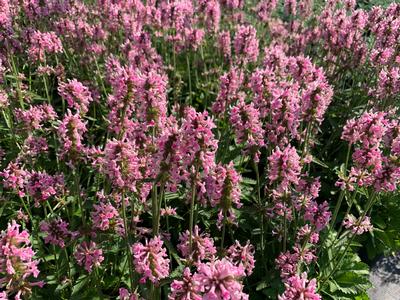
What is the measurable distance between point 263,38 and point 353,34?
2377mm

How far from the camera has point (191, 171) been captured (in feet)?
9.64

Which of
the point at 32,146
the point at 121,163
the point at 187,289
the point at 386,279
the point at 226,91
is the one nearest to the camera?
the point at 187,289

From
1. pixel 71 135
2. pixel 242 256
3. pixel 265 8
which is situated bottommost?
pixel 242 256

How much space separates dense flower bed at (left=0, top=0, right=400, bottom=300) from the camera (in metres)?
2.92

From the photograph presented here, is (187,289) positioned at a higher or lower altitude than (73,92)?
lower

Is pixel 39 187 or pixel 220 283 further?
pixel 39 187

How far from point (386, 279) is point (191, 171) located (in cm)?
343

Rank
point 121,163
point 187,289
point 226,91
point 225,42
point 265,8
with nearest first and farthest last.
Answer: point 187,289 → point 121,163 → point 226,91 → point 225,42 → point 265,8

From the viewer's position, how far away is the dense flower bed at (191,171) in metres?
2.92

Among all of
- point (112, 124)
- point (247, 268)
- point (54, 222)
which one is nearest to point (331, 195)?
point (247, 268)

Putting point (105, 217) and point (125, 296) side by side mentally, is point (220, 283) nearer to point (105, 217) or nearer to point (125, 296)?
point (125, 296)

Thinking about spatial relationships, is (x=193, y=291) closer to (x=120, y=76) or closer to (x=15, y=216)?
(x=120, y=76)

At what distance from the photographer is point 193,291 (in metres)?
2.25

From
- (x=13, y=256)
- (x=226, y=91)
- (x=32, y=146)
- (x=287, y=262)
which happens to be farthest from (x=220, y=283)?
(x=226, y=91)
